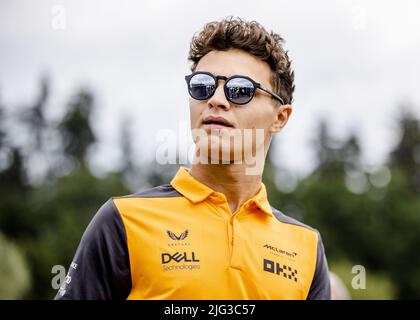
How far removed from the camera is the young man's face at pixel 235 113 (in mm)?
4133

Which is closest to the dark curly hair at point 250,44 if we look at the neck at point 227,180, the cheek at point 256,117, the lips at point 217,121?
the cheek at point 256,117

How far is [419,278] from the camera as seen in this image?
163 ft

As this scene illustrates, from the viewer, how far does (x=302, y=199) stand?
180 feet

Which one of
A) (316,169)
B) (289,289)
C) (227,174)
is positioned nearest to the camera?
(289,289)

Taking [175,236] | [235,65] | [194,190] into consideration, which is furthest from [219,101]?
[175,236]

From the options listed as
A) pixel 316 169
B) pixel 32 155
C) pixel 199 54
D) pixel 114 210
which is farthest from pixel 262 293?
pixel 32 155

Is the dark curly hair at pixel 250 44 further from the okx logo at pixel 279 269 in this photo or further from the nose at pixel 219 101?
the okx logo at pixel 279 269

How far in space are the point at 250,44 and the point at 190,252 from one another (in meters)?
1.30

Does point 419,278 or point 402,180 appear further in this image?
point 402,180

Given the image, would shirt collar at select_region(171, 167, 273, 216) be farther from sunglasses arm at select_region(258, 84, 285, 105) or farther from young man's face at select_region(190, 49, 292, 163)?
sunglasses arm at select_region(258, 84, 285, 105)

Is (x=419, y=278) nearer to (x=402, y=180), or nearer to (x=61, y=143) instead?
(x=402, y=180)

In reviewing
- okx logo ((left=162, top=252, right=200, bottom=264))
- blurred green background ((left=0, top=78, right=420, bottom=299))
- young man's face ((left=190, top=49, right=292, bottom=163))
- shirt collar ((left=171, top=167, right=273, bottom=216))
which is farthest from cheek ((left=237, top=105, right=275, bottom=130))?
blurred green background ((left=0, top=78, right=420, bottom=299))

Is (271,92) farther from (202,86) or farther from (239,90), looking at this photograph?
(202,86)

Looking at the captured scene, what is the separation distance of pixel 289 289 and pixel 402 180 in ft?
173
